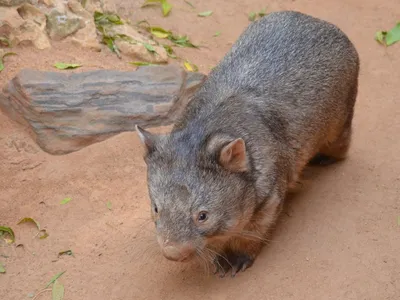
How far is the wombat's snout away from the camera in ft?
16.0

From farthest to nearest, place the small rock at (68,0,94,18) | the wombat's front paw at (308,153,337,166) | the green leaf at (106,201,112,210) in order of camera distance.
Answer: the small rock at (68,0,94,18), the wombat's front paw at (308,153,337,166), the green leaf at (106,201,112,210)

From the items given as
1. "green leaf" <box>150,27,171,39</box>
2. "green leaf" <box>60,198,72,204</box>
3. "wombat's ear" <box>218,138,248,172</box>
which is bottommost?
"green leaf" <box>60,198,72,204</box>

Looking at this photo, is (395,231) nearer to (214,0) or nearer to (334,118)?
(334,118)

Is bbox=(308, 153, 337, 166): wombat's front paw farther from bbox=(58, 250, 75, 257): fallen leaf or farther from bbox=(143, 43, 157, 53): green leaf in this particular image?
bbox=(58, 250, 75, 257): fallen leaf

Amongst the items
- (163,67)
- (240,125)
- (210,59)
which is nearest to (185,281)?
(240,125)

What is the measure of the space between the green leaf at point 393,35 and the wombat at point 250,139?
Answer: 8.63 ft

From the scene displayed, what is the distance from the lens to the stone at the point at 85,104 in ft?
23.9

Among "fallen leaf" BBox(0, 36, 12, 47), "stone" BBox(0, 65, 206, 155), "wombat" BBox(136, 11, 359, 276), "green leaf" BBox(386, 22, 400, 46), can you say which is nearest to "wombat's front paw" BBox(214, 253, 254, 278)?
"wombat" BBox(136, 11, 359, 276)

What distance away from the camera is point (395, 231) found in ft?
19.4

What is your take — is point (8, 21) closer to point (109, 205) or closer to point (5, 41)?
point (5, 41)

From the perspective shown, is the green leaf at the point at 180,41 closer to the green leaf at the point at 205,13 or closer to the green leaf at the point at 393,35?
the green leaf at the point at 205,13

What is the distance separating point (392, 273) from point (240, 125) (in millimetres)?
1675

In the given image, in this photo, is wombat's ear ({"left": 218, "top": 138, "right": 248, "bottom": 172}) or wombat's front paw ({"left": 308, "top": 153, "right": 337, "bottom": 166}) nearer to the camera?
wombat's ear ({"left": 218, "top": 138, "right": 248, "bottom": 172})

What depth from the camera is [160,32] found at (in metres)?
9.23
